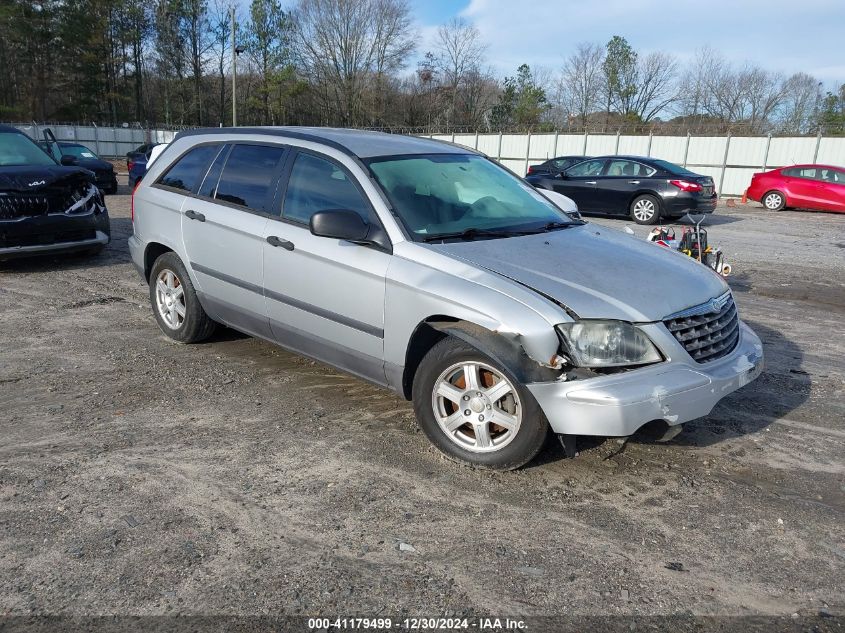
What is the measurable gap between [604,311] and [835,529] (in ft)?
4.83

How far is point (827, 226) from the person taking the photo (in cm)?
1653

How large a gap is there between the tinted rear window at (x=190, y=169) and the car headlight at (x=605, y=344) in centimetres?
339

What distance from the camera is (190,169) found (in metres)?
5.48

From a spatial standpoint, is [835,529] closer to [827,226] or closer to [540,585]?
[540,585]

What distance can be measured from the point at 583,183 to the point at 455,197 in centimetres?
1274

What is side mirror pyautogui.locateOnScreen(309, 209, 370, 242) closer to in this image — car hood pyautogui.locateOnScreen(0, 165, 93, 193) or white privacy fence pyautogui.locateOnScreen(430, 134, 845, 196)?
car hood pyautogui.locateOnScreen(0, 165, 93, 193)

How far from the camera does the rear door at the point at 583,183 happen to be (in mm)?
16328

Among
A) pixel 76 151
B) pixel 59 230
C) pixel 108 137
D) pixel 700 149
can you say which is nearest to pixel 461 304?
pixel 59 230

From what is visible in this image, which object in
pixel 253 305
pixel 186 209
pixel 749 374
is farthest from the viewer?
pixel 186 209

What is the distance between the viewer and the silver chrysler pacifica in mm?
3316

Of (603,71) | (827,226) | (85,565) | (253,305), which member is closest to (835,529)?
(85,565)

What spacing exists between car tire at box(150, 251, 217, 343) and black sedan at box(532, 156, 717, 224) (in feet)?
38.6

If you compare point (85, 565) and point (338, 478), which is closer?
point (85, 565)

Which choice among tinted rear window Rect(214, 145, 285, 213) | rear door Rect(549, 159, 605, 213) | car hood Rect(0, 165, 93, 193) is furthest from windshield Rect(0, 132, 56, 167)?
rear door Rect(549, 159, 605, 213)
